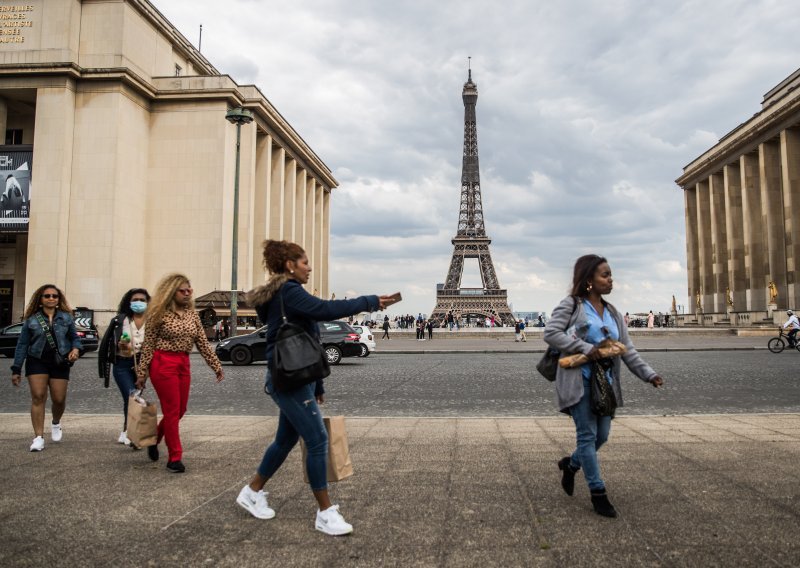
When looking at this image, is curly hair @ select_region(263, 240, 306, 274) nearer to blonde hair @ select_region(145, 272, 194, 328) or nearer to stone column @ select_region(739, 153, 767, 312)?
blonde hair @ select_region(145, 272, 194, 328)

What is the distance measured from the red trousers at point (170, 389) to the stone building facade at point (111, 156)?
31785mm

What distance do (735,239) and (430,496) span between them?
62.7m

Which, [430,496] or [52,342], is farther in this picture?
[52,342]

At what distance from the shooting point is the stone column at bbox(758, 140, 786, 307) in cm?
4966

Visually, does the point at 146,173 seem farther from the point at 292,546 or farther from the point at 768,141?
the point at 768,141

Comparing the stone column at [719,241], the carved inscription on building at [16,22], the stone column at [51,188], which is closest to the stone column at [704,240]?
the stone column at [719,241]

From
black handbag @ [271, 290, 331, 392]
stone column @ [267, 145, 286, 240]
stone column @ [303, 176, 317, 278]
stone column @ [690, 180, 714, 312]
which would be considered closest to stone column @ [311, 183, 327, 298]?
stone column @ [303, 176, 317, 278]

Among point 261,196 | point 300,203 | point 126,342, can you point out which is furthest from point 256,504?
point 300,203

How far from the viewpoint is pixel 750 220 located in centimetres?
5456

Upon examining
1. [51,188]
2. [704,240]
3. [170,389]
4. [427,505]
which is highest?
[704,240]

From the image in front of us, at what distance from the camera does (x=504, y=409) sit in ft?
30.7

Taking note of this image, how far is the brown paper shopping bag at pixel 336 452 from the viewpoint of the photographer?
379cm

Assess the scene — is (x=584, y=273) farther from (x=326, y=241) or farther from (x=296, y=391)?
(x=326, y=241)

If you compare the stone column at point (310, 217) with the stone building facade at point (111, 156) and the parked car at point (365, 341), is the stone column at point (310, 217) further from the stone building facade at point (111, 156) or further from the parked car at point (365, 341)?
the parked car at point (365, 341)
